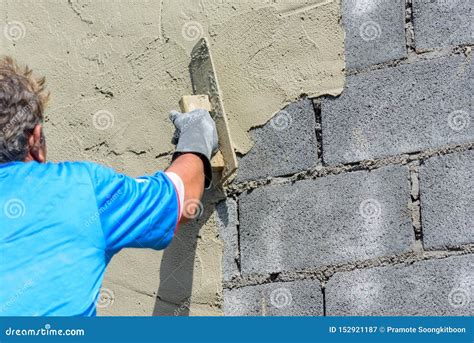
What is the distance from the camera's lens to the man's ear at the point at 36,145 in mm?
2334

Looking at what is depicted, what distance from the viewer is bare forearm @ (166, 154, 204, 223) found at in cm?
250

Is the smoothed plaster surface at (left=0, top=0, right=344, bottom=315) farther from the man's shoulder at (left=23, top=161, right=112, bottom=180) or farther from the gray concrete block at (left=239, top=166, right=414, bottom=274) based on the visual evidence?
the man's shoulder at (left=23, top=161, right=112, bottom=180)

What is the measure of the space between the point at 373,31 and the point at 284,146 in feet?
1.62

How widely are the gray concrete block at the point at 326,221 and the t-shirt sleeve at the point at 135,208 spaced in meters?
0.42

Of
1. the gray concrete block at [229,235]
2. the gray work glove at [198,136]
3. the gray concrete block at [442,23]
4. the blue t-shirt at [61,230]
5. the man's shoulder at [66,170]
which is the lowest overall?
the blue t-shirt at [61,230]

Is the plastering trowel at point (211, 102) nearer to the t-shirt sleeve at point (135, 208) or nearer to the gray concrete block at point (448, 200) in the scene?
the t-shirt sleeve at point (135, 208)

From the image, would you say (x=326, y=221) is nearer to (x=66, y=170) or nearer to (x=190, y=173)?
(x=190, y=173)

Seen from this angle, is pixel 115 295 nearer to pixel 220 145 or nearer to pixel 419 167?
pixel 220 145

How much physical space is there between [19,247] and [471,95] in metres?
1.44

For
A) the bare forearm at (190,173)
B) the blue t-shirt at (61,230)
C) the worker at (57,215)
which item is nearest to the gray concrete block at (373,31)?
the bare forearm at (190,173)

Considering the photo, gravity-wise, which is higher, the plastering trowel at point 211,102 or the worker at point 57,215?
the plastering trowel at point 211,102

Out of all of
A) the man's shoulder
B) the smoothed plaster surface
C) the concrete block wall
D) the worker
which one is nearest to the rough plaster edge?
the concrete block wall

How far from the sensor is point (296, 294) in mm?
2678

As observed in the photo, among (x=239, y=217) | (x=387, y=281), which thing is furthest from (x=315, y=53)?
(x=387, y=281)
